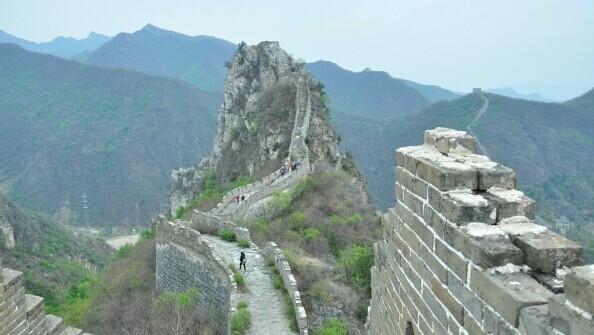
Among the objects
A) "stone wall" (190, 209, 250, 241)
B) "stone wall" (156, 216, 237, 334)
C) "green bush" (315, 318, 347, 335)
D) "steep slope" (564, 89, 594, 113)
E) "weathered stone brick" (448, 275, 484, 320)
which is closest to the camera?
"weathered stone brick" (448, 275, 484, 320)

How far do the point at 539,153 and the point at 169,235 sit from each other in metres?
54.2

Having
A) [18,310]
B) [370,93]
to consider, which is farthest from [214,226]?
[370,93]

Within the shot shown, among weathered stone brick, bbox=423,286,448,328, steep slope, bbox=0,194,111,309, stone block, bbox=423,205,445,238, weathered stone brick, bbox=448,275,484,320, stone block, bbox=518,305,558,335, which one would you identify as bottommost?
steep slope, bbox=0,194,111,309

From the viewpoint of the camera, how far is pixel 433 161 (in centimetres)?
329

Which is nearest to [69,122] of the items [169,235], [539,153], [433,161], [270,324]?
[539,153]

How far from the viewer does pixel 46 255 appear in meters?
39.8

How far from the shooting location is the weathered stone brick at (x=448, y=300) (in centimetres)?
281

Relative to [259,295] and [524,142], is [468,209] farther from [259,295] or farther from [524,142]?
[524,142]

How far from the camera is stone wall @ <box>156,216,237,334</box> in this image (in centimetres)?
1301

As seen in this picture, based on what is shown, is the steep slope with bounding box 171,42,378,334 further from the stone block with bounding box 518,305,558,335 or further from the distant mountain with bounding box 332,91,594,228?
the distant mountain with bounding box 332,91,594,228

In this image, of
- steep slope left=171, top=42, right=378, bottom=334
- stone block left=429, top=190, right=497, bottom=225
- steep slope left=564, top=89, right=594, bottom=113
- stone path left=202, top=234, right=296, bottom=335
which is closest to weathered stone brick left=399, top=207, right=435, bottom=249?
stone block left=429, top=190, right=497, bottom=225

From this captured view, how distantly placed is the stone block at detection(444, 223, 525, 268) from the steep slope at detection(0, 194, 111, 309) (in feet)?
91.7

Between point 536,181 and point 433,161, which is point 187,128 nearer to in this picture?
point 536,181

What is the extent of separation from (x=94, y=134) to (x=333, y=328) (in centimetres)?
9924
